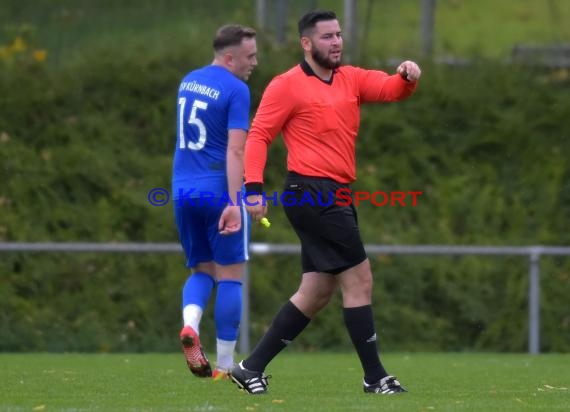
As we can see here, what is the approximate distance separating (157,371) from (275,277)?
435 centimetres

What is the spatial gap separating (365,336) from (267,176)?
833 cm

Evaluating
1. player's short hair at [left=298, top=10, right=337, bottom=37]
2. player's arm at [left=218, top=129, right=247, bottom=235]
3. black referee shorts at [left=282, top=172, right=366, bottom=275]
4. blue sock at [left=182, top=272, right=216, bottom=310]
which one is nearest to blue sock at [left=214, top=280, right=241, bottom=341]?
blue sock at [left=182, top=272, right=216, bottom=310]

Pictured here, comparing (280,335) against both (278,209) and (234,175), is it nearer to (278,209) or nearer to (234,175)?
(234,175)

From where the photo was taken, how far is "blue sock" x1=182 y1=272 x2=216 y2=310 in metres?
8.44

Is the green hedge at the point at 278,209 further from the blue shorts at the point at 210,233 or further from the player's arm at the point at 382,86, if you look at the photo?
the player's arm at the point at 382,86

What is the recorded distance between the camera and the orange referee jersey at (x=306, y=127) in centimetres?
722

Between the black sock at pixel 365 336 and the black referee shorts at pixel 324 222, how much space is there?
264mm

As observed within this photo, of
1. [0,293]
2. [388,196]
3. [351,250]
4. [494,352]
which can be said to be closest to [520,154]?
[388,196]

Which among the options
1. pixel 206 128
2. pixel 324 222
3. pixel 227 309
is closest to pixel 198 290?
pixel 227 309

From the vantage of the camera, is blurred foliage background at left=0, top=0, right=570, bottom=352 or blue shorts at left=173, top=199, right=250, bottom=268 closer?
blue shorts at left=173, top=199, right=250, bottom=268

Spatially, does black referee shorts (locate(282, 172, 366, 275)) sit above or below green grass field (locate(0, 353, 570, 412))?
above

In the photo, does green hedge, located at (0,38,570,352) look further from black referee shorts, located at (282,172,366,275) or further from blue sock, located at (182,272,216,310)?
black referee shorts, located at (282,172,366,275)

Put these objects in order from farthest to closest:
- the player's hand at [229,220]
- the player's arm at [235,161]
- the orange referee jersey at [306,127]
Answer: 1. the player's arm at [235,161]
2. the player's hand at [229,220]
3. the orange referee jersey at [306,127]

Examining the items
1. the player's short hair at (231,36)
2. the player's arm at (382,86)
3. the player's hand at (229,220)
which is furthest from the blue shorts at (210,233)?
the player's arm at (382,86)
